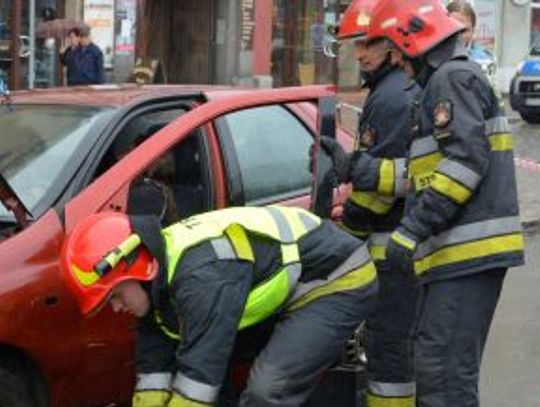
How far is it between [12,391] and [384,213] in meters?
1.71

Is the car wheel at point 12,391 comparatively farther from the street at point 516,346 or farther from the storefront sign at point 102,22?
the storefront sign at point 102,22

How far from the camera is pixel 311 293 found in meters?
3.57

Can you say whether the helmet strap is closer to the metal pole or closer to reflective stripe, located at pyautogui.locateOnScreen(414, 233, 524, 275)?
reflective stripe, located at pyautogui.locateOnScreen(414, 233, 524, 275)

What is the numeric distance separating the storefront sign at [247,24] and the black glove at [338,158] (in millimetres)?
16110

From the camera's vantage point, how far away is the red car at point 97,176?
3850 mm

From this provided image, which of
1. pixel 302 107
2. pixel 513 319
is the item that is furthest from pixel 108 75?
pixel 302 107

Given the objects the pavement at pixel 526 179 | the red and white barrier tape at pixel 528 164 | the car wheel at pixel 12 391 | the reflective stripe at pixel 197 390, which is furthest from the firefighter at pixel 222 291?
the red and white barrier tape at pixel 528 164

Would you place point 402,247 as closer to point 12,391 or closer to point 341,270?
point 341,270

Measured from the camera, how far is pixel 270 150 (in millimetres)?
4992

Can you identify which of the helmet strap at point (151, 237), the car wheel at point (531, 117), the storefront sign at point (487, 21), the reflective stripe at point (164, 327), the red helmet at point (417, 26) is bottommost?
the car wheel at point (531, 117)

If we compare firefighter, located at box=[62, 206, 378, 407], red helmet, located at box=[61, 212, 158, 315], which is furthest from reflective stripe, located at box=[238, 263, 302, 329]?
red helmet, located at box=[61, 212, 158, 315]

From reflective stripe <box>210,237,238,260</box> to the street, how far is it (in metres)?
2.45

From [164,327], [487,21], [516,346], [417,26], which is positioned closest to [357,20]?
[417,26]

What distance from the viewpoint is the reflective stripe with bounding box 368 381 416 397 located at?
469 centimetres
